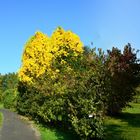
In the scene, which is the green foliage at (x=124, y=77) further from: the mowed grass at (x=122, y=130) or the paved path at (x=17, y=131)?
the paved path at (x=17, y=131)

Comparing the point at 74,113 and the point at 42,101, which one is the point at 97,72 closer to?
the point at 74,113

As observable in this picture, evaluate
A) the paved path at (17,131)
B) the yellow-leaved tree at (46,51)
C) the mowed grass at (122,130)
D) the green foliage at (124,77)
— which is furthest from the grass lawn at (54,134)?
the green foliage at (124,77)

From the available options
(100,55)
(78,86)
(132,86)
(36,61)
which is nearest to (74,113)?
(78,86)

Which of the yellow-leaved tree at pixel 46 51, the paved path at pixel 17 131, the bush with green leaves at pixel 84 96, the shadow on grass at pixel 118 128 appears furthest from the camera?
the yellow-leaved tree at pixel 46 51

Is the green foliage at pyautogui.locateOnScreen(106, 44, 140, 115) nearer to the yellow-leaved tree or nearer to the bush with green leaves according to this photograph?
the yellow-leaved tree

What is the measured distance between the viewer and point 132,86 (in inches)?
1612

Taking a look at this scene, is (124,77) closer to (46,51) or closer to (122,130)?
(46,51)

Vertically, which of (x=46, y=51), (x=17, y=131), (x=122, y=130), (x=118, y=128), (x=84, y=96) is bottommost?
(x=17, y=131)

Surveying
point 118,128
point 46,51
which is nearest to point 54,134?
point 118,128

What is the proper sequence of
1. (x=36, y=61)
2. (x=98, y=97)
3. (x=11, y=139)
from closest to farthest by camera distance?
Answer: (x=98, y=97), (x=11, y=139), (x=36, y=61)

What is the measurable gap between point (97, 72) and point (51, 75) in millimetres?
9834

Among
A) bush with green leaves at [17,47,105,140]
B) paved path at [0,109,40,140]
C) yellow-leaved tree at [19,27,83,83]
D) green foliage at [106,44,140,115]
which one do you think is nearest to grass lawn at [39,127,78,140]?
paved path at [0,109,40,140]

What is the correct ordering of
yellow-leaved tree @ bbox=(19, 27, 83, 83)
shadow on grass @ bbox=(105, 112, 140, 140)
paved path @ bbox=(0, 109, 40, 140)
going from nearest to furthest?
paved path @ bbox=(0, 109, 40, 140)
shadow on grass @ bbox=(105, 112, 140, 140)
yellow-leaved tree @ bbox=(19, 27, 83, 83)

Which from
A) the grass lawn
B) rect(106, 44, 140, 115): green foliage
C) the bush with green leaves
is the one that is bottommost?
the grass lawn
